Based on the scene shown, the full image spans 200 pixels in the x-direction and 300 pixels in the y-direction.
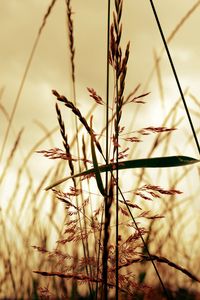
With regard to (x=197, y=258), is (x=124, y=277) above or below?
below

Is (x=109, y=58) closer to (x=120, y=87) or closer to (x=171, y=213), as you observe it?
(x=120, y=87)

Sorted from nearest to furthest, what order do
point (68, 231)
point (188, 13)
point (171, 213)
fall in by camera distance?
point (68, 231) < point (188, 13) < point (171, 213)

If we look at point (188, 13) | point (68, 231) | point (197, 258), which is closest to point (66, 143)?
point (68, 231)

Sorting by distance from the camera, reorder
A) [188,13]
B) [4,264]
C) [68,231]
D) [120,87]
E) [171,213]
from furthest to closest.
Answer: [171,213] < [4,264] < [188,13] < [68,231] < [120,87]

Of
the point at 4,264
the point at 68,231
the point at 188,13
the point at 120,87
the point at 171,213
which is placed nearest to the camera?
the point at 120,87

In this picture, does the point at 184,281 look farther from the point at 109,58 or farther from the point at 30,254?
the point at 109,58

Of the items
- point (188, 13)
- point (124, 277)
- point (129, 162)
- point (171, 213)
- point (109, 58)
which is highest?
point (188, 13)

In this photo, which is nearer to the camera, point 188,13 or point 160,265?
point 188,13

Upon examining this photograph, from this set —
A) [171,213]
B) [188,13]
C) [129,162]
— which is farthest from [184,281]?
[129,162]

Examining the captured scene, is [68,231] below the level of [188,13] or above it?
below
